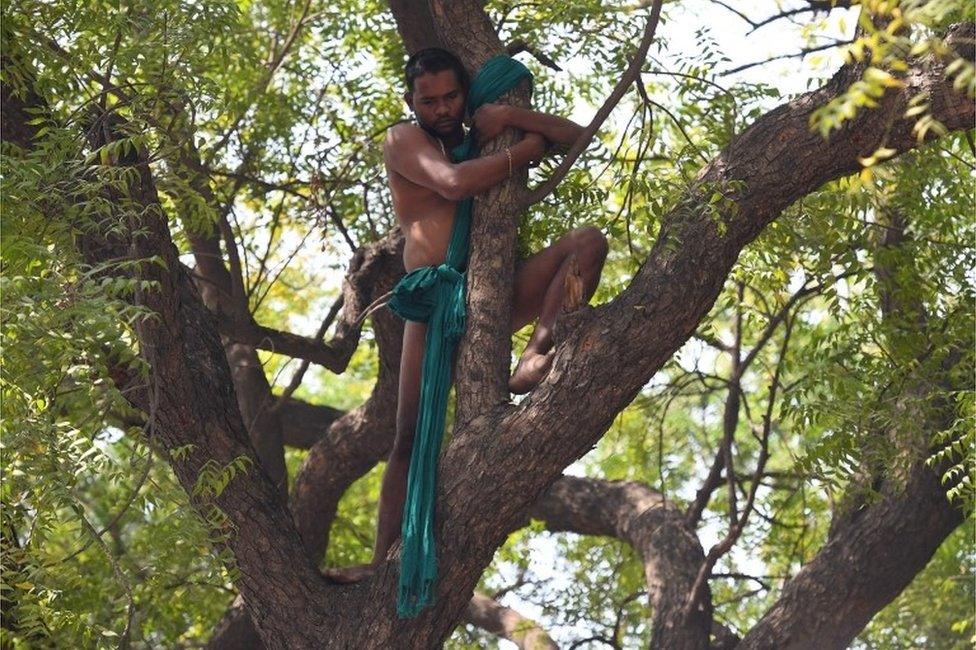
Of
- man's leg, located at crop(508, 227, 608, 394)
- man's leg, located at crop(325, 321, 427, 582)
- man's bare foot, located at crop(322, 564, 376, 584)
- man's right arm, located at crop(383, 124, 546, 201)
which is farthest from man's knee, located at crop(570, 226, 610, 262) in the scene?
man's bare foot, located at crop(322, 564, 376, 584)

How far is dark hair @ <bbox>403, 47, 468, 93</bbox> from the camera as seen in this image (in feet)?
15.5

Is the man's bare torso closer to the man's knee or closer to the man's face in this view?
the man's face

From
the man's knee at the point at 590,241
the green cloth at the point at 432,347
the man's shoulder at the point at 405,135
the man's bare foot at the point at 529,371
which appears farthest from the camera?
the man's shoulder at the point at 405,135

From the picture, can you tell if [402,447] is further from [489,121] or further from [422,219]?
[489,121]

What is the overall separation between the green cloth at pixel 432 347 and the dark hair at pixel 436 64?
59mm

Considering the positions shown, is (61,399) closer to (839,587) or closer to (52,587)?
(52,587)

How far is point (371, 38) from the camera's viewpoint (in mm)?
7074

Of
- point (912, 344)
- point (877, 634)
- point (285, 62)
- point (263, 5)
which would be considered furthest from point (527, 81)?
point (877, 634)

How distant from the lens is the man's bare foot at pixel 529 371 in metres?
4.38

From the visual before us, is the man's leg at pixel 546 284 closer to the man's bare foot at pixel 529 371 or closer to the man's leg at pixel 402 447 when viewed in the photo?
the man's bare foot at pixel 529 371

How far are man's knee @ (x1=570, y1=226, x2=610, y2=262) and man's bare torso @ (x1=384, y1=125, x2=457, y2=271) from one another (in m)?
0.40

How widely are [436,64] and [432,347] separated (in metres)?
0.90

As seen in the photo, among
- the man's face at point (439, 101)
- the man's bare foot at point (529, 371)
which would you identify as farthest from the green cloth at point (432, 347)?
the man's bare foot at point (529, 371)

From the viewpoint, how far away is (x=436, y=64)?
15.5 ft
